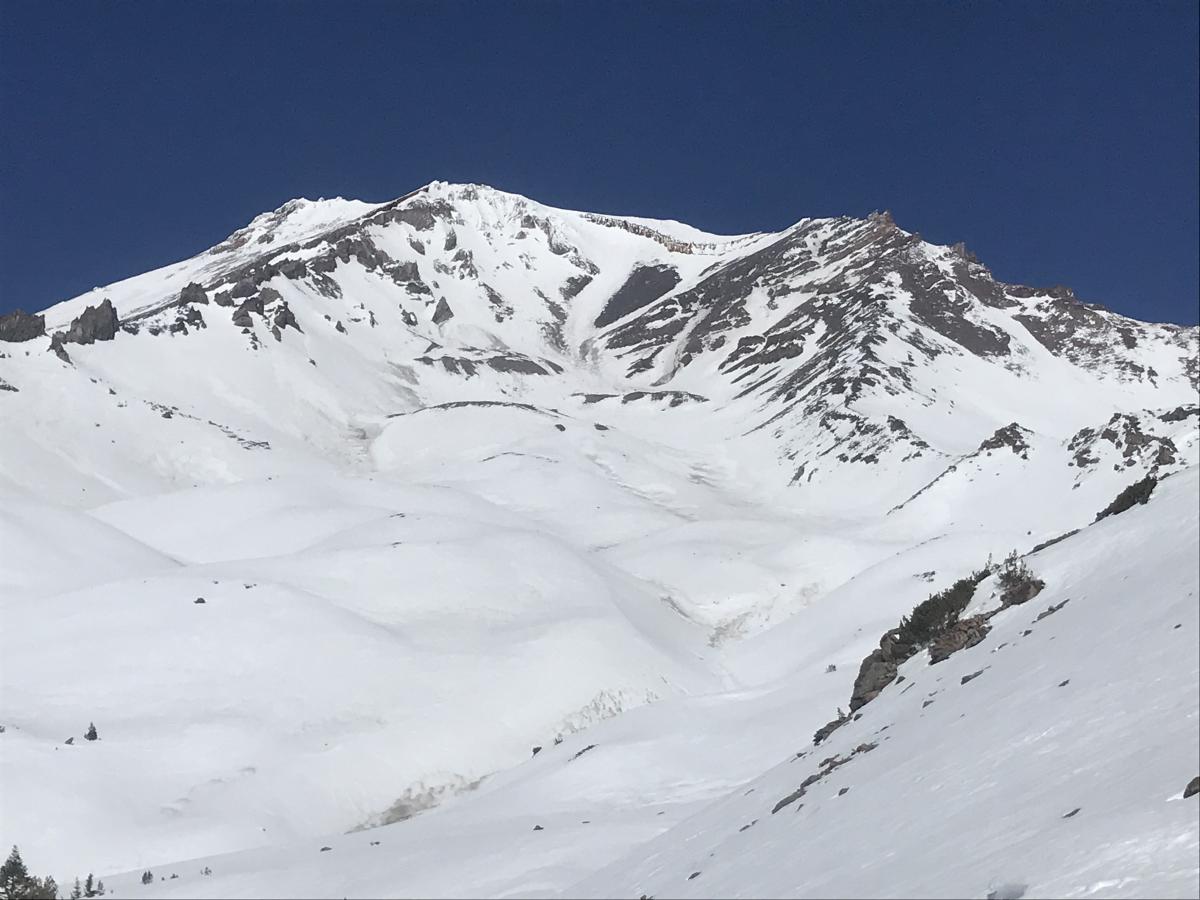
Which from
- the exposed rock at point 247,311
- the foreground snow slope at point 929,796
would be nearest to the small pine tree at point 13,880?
the foreground snow slope at point 929,796

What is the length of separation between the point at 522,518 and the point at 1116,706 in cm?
5477

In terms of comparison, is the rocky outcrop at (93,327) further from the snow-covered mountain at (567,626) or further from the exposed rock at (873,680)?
the exposed rock at (873,680)

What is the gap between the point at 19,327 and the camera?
91000 mm

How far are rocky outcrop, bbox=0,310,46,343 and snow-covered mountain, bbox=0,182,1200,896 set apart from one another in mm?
388

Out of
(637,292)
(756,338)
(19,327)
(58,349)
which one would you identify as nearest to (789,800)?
(58,349)

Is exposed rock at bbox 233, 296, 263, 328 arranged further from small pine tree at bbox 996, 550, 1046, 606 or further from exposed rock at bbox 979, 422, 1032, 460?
small pine tree at bbox 996, 550, 1046, 606

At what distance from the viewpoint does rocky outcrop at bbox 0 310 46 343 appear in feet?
296

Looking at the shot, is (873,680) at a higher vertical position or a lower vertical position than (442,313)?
lower

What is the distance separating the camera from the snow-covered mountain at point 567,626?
11.4 metres

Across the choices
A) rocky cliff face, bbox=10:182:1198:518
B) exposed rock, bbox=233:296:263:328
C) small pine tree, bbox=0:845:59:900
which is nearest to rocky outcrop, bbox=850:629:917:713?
small pine tree, bbox=0:845:59:900

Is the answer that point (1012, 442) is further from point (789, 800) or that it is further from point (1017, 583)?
point (789, 800)

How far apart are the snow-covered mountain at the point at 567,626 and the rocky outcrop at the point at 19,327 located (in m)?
0.39

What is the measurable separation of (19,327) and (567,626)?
72556mm

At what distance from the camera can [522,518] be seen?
64.8 m
